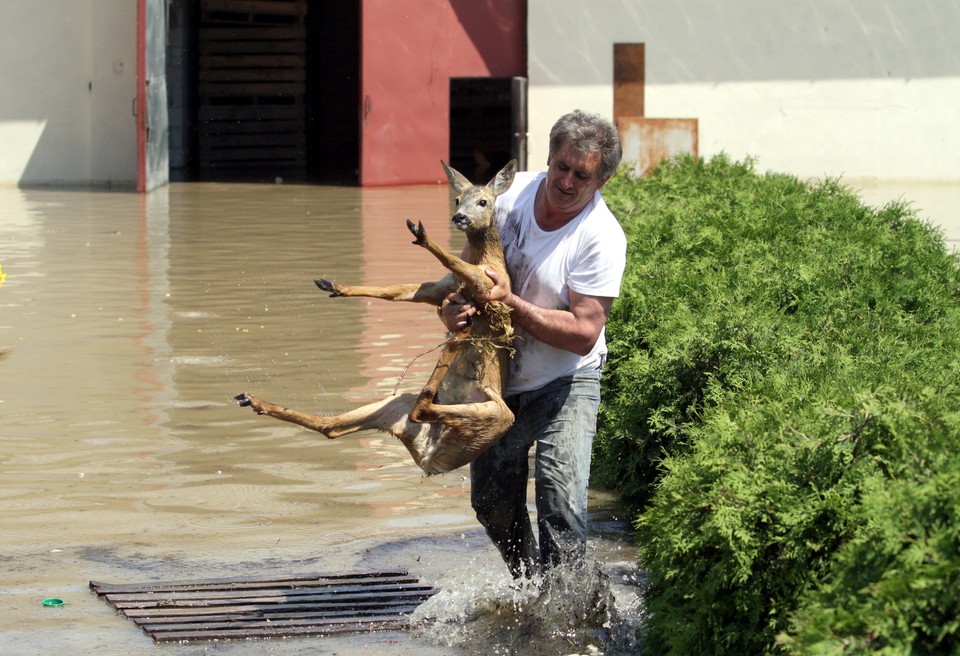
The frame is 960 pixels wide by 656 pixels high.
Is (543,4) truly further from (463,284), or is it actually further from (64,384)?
(463,284)

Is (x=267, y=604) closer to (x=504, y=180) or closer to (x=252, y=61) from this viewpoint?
(x=504, y=180)

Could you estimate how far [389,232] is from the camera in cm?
1650

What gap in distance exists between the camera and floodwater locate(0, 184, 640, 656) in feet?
17.9

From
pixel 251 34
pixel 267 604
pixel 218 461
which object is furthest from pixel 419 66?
pixel 267 604

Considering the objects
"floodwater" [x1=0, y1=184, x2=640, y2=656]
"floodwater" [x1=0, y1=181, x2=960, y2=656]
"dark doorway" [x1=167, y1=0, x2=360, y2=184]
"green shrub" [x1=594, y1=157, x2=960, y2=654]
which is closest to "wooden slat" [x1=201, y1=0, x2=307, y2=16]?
"dark doorway" [x1=167, y1=0, x2=360, y2=184]

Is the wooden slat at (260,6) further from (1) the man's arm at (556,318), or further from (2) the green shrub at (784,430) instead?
(1) the man's arm at (556,318)

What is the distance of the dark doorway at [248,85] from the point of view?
2545 cm

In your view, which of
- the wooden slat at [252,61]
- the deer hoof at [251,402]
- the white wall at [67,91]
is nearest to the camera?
the deer hoof at [251,402]

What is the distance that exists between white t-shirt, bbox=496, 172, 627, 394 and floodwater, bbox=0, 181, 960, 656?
3.07 feet

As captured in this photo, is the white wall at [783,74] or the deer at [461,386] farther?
the white wall at [783,74]

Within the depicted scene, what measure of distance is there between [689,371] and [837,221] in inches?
145

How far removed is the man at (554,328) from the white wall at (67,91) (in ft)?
58.6

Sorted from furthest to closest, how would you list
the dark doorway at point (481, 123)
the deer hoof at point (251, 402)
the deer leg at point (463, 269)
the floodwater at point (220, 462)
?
the dark doorway at point (481, 123) → the floodwater at point (220, 462) → the deer hoof at point (251, 402) → the deer leg at point (463, 269)

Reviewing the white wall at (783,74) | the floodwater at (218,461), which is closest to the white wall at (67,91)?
the white wall at (783,74)
